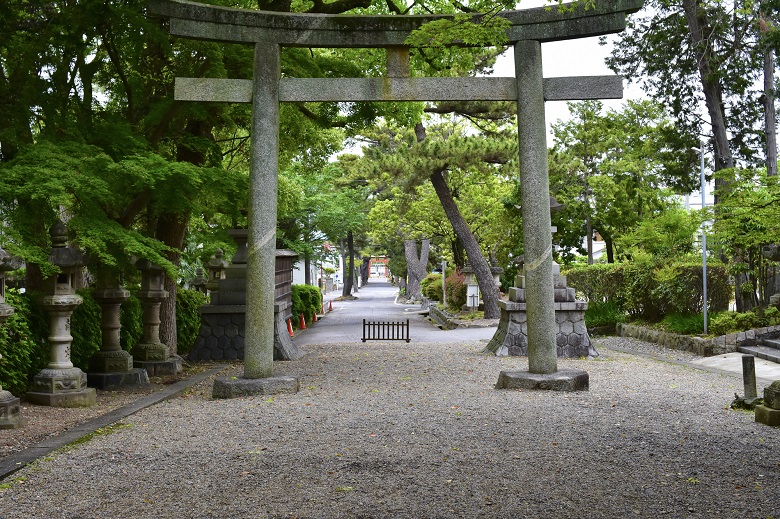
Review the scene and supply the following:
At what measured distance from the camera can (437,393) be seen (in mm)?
8102

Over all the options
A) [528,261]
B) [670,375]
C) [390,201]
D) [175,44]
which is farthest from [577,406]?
[390,201]

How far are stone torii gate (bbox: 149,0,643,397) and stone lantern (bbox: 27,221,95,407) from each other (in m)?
1.61

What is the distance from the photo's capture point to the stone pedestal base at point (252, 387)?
8078 millimetres

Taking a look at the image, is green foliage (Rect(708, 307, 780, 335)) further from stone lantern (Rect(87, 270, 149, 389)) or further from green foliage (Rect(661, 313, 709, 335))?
stone lantern (Rect(87, 270, 149, 389))

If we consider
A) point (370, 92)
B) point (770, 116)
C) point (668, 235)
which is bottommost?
point (668, 235)

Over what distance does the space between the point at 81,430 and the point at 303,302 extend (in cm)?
1861

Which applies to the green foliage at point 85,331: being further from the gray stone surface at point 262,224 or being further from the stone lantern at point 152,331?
the gray stone surface at point 262,224

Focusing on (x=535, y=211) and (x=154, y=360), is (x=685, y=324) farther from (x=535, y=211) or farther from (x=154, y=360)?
(x=154, y=360)

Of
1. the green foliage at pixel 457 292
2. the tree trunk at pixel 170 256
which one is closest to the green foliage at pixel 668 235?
the green foliage at pixel 457 292

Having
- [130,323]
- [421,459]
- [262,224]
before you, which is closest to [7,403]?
[262,224]

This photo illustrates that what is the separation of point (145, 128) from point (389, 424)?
6477 millimetres

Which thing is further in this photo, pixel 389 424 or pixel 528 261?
pixel 528 261

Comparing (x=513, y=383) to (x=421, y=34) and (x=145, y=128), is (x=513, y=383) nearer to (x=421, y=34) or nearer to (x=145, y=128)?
(x=421, y=34)

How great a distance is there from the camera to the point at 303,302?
2498 cm
